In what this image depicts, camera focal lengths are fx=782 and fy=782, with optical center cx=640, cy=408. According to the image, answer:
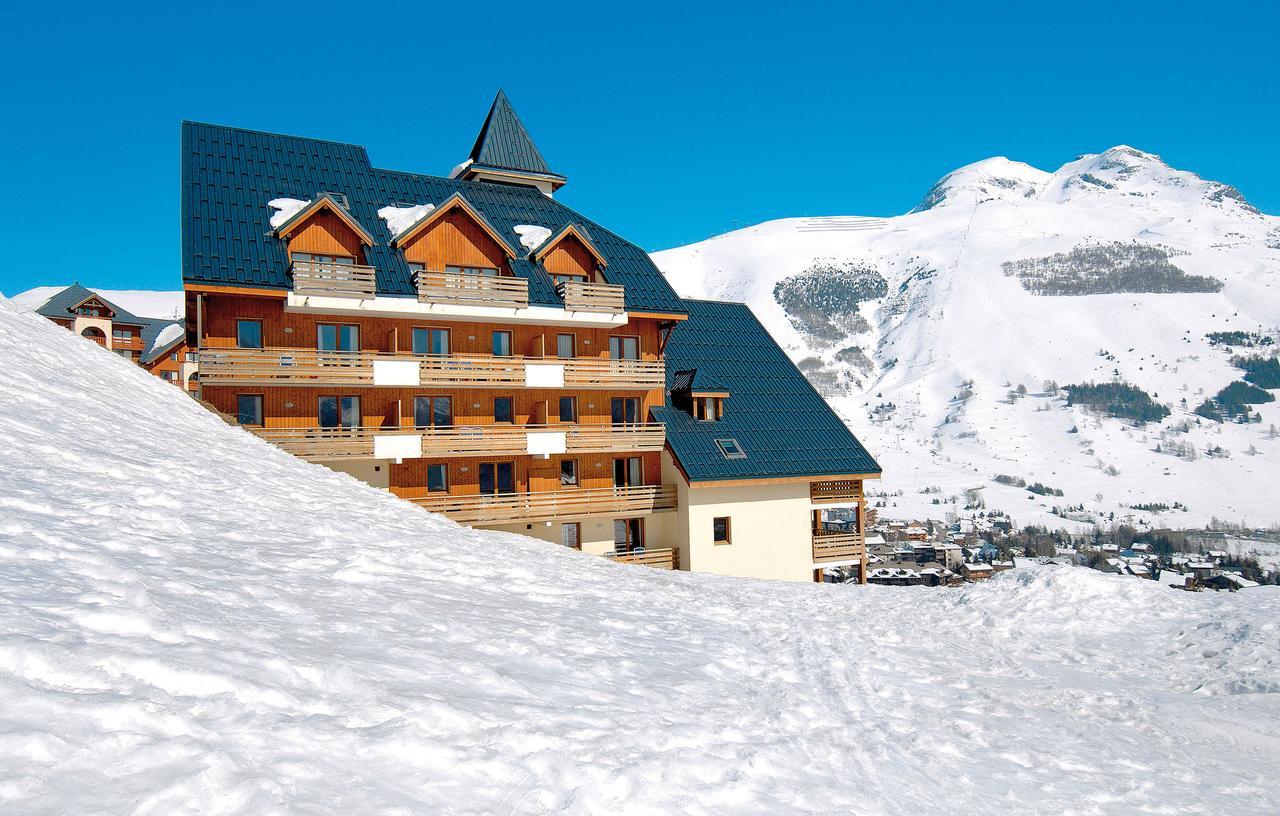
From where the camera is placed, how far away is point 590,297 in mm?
29688

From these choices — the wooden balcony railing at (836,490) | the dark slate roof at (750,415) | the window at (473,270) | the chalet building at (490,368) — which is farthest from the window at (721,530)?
the window at (473,270)

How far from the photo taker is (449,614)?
810 centimetres

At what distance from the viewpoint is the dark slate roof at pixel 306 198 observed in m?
25.2

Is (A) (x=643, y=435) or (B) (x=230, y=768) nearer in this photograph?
(B) (x=230, y=768)

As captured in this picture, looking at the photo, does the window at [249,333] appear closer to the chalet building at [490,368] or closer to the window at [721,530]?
the chalet building at [490,368]

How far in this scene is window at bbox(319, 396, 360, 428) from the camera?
26.5 meters

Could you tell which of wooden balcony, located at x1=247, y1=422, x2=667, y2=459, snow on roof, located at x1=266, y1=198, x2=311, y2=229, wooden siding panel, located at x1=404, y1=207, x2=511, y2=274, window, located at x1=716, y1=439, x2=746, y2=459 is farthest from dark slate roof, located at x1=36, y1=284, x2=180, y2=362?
window, located at x1=716, y1=439, x2=746, y2=459

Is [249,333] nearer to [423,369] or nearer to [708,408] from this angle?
[423,369]

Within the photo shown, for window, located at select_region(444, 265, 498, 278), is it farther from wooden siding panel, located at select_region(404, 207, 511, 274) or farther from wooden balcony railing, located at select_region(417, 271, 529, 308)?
wooden balcony railing, located at select_region(417, 271, 529, 308)

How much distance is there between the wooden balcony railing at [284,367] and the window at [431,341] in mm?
1965

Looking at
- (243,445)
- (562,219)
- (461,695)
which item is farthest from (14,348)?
(562,219)

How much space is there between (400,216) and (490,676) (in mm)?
25712

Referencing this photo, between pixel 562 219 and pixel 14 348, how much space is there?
21347 mm

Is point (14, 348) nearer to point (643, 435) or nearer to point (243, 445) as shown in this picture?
point (243, 445)
